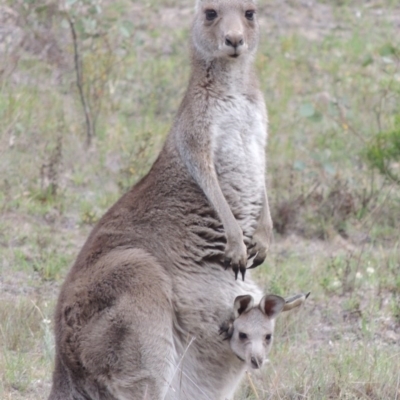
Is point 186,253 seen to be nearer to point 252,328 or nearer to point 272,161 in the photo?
point 252,328

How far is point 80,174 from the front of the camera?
8.58 m

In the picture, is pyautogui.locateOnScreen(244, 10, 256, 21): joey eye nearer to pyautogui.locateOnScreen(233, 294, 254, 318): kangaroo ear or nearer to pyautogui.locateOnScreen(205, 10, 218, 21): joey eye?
pyautogui.locateOnScreen(205, 10, 218, 21): joey eye

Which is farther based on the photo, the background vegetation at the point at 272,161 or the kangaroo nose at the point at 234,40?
the background vegetation at the point at 272,161

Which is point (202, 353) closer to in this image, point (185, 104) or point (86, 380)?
point (86, 380)

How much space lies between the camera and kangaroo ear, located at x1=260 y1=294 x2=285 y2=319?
15.7ft

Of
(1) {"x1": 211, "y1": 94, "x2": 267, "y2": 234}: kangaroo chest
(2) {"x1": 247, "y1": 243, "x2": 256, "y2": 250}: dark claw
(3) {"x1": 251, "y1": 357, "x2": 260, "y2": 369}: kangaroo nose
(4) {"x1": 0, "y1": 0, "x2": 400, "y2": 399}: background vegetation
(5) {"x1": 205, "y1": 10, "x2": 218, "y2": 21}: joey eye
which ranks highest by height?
(5) {"x1": 205, "y1": 10, "x2": 218, "y2": 21}: joey eye

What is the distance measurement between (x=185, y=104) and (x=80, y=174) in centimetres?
354

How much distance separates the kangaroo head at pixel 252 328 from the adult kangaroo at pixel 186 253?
87 millimetres

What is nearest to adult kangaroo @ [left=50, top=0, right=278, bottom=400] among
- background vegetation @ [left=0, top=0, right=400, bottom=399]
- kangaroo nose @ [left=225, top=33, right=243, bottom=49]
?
kangaroo nose @ [left=225, top=33, right=243, bottom=49]

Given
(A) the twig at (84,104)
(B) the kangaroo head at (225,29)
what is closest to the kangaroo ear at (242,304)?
(B) the kangaroo head at (225,29)

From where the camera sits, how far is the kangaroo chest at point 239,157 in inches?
199

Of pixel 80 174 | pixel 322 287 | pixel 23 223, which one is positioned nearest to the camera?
pixel 322 287

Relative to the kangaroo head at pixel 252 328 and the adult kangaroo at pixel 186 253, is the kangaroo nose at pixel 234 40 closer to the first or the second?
the adult kangaroo at pixel 186 253

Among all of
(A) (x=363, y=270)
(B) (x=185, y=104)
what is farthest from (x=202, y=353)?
(A) (x=363, y=270)
